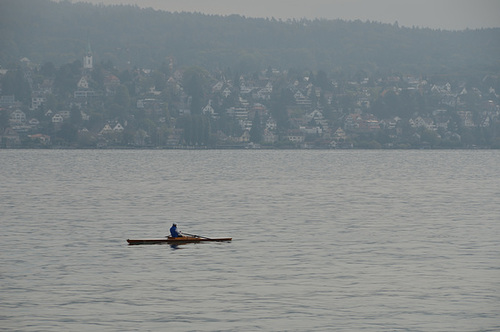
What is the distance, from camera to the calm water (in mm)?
34125

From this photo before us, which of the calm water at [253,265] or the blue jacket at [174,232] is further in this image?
the blue jacket at [174,232]

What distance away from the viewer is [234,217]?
229 feet

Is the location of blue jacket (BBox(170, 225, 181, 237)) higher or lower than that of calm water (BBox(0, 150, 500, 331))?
higher

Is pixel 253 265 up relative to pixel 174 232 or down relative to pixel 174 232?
down

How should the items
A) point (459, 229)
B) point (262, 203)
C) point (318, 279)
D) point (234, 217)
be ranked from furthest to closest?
point (262, 203) < point (234, 217) < point (459, 229) < point (318, 279)

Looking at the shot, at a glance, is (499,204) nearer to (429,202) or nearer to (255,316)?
(429,202)

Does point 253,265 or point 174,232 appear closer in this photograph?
point 253,265

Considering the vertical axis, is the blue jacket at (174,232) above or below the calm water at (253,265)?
above

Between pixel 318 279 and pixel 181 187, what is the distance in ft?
223

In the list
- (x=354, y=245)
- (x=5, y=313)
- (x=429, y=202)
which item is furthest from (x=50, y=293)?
(x=429, y=202)

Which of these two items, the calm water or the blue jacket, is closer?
the calm water

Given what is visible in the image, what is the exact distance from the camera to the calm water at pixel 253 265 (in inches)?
1344

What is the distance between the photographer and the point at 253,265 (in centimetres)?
4528

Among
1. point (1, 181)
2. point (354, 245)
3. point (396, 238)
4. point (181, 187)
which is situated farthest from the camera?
point (1, 181)
